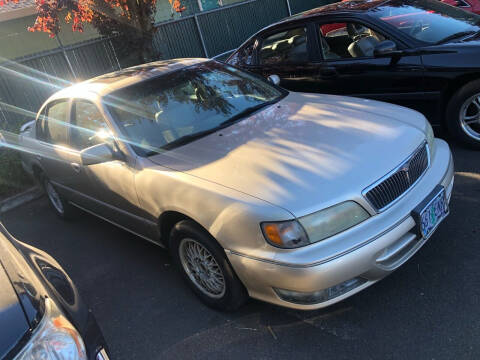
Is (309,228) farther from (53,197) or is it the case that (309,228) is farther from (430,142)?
(53,197)

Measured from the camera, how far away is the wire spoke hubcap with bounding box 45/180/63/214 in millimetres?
5020

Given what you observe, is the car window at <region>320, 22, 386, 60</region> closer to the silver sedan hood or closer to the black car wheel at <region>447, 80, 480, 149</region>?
the black car wheel at <region>447, 80, 480, 149</region>

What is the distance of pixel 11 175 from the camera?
20.6 feet

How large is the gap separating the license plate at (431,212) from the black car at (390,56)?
1895mm

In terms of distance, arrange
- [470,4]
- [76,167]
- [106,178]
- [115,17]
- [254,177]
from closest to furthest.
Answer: [254,177] → [106,178] → [76,167] → [470,4] → [115,17]

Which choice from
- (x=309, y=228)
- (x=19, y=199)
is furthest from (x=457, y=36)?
(x=19, y=199)

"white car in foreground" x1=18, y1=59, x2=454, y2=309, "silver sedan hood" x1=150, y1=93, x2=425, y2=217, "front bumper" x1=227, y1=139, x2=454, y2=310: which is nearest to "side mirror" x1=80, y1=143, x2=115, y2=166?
"white car in foreground" x1=18, y1=59, x2=454, y2=309

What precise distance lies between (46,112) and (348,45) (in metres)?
3.54

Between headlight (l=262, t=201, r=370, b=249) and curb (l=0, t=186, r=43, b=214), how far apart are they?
185 inches

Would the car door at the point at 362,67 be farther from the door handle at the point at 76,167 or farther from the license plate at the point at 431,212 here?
the door handle at the point at 76,167

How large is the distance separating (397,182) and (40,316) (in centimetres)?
206

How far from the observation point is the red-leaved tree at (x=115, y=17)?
7.46 metres

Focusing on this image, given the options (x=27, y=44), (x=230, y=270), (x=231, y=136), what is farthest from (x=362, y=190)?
(x=27, y=44)

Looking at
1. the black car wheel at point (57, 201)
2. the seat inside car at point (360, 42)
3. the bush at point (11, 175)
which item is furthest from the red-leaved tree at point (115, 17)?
the seat inside car at point (360, 42)
